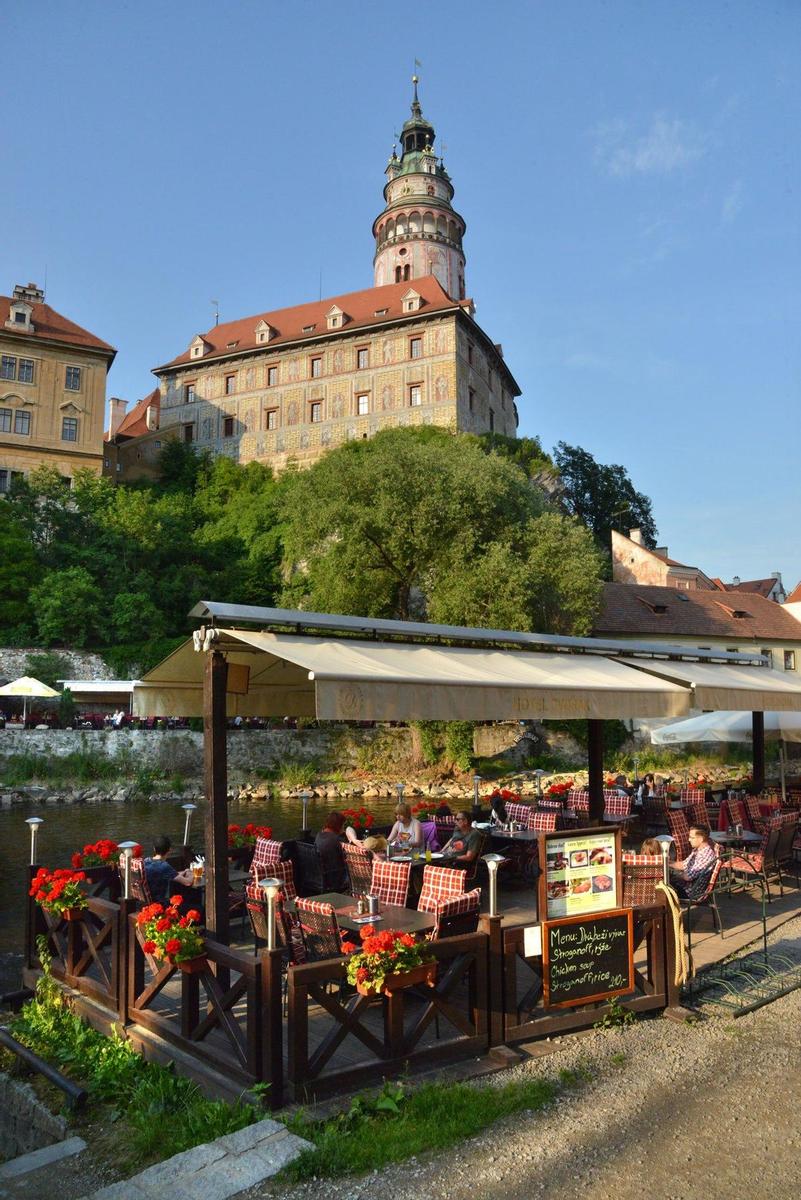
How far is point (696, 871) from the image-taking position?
920cm

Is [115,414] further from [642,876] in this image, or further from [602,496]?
[642,876]

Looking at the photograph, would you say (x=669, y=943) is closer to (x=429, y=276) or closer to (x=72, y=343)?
(x=72, y=343)

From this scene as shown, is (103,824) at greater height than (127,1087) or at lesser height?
lesser

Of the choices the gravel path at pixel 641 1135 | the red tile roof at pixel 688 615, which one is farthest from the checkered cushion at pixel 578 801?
the red tile roof at pixel 688 615

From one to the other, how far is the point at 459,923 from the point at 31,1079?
3.57 meters

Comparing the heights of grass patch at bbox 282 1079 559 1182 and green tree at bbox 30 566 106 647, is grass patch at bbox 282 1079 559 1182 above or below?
below

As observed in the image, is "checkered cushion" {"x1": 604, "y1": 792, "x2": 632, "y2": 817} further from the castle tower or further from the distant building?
the castle tower

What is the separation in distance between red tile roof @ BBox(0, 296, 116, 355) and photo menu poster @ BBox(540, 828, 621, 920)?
62.4 m

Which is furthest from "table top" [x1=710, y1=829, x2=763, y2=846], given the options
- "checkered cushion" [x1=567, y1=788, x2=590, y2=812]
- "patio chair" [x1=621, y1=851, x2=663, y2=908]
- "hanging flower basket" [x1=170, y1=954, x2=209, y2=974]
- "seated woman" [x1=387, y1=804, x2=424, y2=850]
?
"hanging flower basket" [x1=170, y1=954, x2=209, y2=974]

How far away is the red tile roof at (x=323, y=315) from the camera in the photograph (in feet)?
220

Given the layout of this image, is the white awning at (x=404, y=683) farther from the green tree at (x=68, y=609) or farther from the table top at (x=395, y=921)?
the green tree at (x=68, y=609)

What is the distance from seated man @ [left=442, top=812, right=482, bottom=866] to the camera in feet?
32.6

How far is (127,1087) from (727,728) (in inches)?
565

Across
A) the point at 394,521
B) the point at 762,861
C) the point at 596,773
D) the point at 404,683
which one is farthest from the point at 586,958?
the point at 394,521
